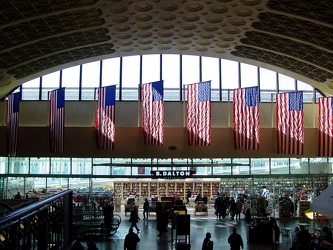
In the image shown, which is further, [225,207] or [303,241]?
[225,207]

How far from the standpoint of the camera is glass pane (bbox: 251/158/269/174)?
3022 cm

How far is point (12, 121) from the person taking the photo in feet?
87.9

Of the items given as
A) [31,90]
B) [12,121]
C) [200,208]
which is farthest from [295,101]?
[31,90]

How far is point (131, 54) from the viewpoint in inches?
1248

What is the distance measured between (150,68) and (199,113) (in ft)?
26.7

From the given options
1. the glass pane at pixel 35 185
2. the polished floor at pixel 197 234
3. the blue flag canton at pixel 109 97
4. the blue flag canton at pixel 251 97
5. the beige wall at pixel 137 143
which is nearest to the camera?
the polished floor at pixel 197 234

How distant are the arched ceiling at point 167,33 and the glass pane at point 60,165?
6.06 meters

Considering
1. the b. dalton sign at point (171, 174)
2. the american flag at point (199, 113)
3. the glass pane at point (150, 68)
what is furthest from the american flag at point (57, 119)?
the american flag at point (199, 113)

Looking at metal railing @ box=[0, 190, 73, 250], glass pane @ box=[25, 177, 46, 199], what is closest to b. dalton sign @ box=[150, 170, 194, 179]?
glass pane @ box=[25, 177, 46, 199]

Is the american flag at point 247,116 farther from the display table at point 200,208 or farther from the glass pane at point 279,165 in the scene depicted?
the glass pane at point 279,165

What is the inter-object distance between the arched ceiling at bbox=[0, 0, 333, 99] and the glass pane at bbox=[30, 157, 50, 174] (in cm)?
521

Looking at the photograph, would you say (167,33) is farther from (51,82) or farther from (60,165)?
(60,165)

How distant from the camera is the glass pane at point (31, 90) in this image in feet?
104

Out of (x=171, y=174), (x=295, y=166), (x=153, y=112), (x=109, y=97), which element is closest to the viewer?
(x=153, y=112)
